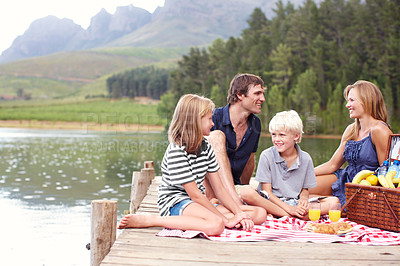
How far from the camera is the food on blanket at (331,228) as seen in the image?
12.9 feet

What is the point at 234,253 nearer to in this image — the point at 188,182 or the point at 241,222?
the point at 241,222

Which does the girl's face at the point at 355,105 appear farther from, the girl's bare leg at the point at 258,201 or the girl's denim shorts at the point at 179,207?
the girl's denim shorts at the point at 179,207

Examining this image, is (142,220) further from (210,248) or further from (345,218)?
(345,218)

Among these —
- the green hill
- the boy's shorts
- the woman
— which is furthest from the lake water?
the green hill

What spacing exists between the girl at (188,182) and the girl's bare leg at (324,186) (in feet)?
5.04

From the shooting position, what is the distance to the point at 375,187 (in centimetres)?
418

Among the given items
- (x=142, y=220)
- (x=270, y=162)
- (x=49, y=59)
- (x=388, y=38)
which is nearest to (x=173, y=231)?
(x=142, y=220)

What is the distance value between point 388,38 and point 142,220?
43.6 m

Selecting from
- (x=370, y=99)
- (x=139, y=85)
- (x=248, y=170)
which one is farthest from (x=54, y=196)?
(x=139, y=85)

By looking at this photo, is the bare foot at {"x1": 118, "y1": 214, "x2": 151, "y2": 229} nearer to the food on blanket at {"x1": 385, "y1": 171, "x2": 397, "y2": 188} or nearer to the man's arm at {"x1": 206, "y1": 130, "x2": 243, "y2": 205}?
the man's arm at {"x1": 206, "y1": 130, "x2": 243, "y2": 205}

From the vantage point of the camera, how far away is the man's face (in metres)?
4.93

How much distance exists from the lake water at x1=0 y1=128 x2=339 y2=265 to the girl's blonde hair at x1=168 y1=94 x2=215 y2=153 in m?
5.20

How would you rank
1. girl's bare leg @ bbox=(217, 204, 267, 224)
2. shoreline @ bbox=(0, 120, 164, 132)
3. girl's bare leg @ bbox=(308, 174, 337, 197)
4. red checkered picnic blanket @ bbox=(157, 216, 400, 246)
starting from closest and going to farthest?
1. red checkered picnic blanket @ bbox=(157, 216, 400, 246)
2. girl's bare leg @ bbox=(217, 204, 267, 224)
3. girl's bare leg @ bbox=(308, 174, 337, 197)
4. shoreline @ bbox=(0, 120, 164, 132)

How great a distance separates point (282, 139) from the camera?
4531mm
